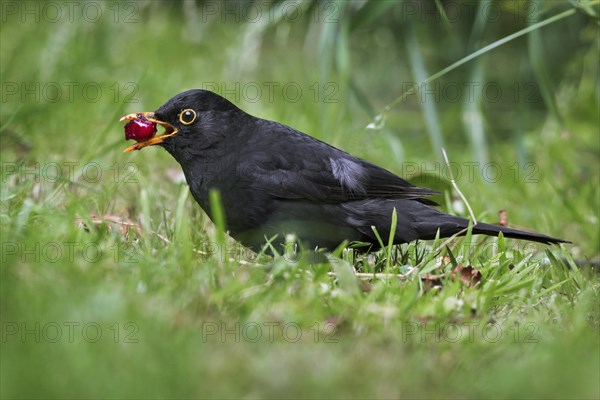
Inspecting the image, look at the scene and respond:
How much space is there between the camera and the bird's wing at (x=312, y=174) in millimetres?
3330

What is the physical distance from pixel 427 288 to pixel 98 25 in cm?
395

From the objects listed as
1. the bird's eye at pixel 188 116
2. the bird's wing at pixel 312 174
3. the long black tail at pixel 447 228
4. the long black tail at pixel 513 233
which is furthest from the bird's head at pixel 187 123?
the long black tail at pixel 513 233

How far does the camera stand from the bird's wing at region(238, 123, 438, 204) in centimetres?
333

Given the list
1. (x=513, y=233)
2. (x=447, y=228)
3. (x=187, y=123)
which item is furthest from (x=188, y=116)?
(x=513, y=233)

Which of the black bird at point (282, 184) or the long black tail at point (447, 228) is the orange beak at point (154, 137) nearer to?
the black bird at point (282, 184)

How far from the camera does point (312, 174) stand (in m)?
3.41

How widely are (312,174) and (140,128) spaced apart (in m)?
0.74

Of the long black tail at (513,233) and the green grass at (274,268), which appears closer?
the green grass at (274,268)

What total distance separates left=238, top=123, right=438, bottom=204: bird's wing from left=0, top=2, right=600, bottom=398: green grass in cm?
27

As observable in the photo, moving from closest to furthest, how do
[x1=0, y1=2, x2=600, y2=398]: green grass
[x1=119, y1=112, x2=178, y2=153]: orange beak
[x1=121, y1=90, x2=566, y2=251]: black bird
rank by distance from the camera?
[x1=0, y1=2, x2=600, y2=398]: green grass, [x1=121, y1=90, x2=566, y2=251]: black bird, [x1=119, y1=112, x2=178, y2=153]: orange beak

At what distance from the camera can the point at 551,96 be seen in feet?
14.0

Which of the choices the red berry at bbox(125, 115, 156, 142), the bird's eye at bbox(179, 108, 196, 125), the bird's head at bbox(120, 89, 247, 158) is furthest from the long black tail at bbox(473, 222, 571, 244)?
the red berry at bbox(125, 115, 156, 142)

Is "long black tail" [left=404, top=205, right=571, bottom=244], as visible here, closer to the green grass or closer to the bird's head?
the green grass

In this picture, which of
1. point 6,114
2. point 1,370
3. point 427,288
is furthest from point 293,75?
point 1,370
